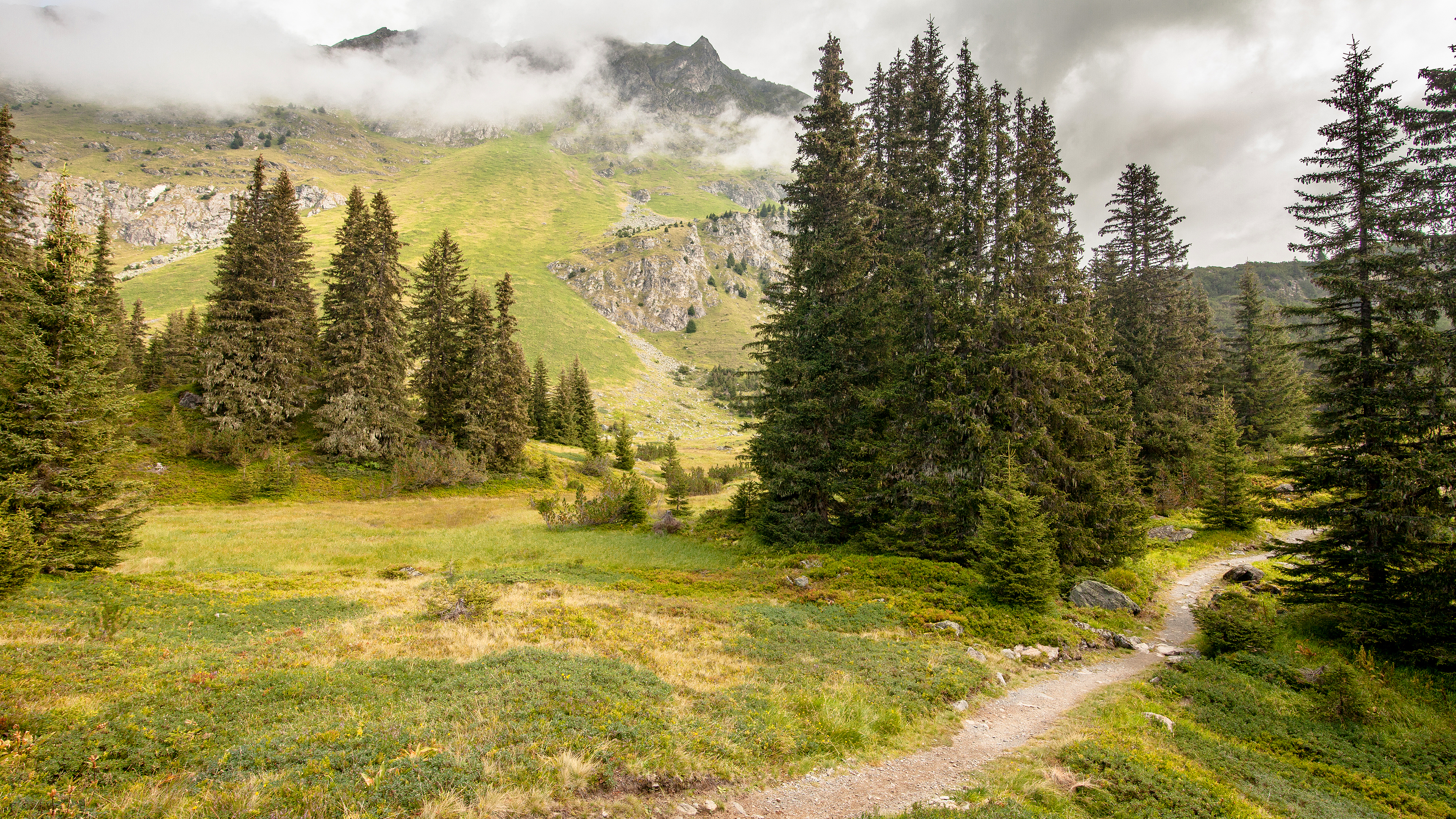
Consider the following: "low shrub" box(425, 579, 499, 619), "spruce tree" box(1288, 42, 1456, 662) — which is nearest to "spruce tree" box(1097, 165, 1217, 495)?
"spruce tree" box(1288, 42, 1456, 662)

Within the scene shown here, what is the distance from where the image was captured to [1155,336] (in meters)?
37.5

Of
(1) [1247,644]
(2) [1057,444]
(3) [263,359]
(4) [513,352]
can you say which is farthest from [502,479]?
(1) [1247,644]

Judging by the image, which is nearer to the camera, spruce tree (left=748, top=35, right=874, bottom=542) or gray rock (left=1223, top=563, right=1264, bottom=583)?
gray rock (left=1223, top=563, right=1264, bottom=583)

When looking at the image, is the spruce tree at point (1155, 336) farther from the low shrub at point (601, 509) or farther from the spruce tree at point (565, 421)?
the spruce tree at point (565, 421)

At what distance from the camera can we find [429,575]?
2203cm

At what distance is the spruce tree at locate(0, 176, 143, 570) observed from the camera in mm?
14867

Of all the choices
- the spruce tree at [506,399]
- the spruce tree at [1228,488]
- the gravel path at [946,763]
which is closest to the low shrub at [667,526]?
the spruce tree at [506,399]

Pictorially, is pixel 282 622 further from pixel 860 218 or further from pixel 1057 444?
pixel 1057 444

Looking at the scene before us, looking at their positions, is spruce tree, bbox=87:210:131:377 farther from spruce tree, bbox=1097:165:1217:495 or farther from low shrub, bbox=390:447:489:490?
spruce tree, bbox=1097:165:1217:495

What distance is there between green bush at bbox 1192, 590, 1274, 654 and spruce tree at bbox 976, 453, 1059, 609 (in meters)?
3.80

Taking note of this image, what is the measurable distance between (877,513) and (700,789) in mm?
19802

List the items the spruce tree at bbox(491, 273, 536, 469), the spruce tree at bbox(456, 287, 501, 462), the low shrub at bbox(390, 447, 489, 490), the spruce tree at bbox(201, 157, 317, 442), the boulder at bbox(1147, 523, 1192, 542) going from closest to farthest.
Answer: the boulder at bbox(1147, 523, 1192, 542), the spruce tree at bbox(201, 157, 317, 442), the low shrub at bbox(390, 447, 489, 490), the spruce tree at bbox(456, 287, 501, 462), the spruce tree at bbox(491, 273, 536, 469)

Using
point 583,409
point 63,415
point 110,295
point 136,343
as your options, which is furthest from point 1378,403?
point 136,343

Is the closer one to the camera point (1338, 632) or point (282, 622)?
point (282, 622)
